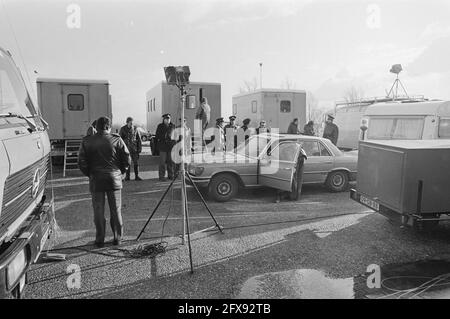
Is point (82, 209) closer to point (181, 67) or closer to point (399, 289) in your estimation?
point (181, 67)

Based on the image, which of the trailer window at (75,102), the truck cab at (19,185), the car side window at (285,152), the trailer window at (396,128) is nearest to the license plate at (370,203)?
the car side window at (285,152)

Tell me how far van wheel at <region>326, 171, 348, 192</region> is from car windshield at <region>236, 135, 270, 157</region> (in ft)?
5.91

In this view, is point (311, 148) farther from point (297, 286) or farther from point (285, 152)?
point (297, 286)

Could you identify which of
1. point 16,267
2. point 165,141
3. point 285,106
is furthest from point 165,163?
point 16,267

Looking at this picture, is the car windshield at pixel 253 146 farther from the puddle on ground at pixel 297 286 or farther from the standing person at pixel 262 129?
the puddle on ground at pixel 297 286

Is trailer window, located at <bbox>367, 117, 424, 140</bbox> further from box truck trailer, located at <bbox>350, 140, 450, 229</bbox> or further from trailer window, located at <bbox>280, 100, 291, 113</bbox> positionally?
trailer window, located at <bbox>280, 100, 291, 113</bbox>

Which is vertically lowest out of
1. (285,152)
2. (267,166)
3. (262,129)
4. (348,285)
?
(348,285)

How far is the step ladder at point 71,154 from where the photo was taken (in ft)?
40.8

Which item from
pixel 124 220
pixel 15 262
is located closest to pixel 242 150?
pixel 124 220

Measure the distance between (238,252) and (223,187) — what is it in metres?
3.18

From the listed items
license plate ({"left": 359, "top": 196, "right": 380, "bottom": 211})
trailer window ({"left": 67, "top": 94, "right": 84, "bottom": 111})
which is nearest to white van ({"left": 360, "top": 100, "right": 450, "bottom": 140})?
license plate ({"left": 359, "top": 196, "right": 380, "bottom": 211})

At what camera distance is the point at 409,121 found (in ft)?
32.6

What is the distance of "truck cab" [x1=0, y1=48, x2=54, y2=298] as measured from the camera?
2.87 meters

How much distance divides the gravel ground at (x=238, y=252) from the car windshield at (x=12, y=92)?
6.06ft
